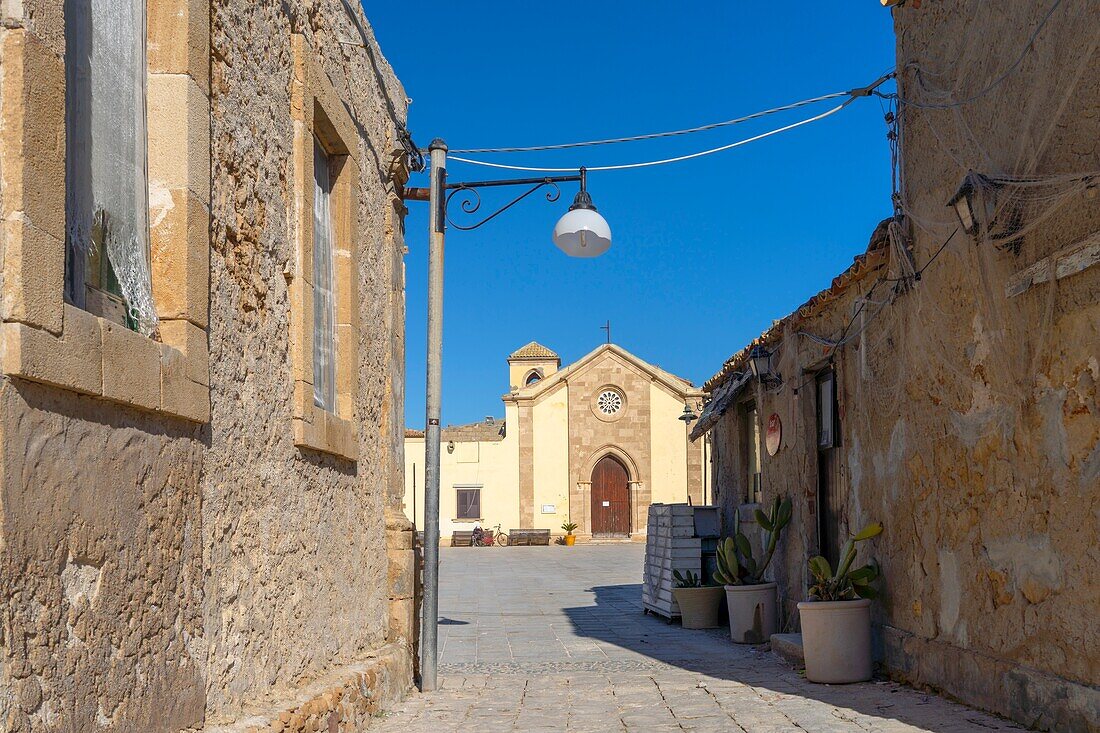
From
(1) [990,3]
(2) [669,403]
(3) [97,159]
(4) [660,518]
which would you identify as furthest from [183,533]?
(2) [669,403]

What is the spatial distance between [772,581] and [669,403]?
29.6 metres

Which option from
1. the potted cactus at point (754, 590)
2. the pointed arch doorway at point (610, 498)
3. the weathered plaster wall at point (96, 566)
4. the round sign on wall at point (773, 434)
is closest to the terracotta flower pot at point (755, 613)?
the potted cactus at point (754, 590)

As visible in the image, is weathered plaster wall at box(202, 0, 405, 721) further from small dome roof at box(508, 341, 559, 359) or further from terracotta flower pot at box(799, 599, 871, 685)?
small dome roof at box(508, 341, 559, 359)

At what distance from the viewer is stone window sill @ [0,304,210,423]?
288 centimetres

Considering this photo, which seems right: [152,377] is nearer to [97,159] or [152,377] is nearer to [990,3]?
[97,159]

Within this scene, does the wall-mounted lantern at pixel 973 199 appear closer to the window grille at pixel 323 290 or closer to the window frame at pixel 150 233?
the window grille at pixel 323 290

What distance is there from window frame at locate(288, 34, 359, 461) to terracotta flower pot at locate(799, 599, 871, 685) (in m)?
3.76

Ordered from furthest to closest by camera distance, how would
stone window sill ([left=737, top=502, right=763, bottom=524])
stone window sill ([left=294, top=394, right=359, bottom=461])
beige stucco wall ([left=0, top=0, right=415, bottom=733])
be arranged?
stone window sill ([left=737, top=502, right=763, bottom=524])
stone window sill ([left=294, top=394, right=359, bottom=461])
beige stucco wall ([left=0, top=0, right=415, bottom=733])

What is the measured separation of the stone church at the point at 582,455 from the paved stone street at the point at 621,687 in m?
23.8

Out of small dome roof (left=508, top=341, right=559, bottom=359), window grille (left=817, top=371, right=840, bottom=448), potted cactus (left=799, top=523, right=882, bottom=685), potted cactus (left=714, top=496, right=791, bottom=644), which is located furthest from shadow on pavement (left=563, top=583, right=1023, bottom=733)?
small dome roof (left=508, top=341, right=559, bottom=359)

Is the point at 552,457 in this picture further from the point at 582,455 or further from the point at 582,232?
the point at 582,232

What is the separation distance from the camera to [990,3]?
22.5ft

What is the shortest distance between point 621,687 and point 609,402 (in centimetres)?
3275

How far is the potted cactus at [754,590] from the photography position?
1136 centimetres
